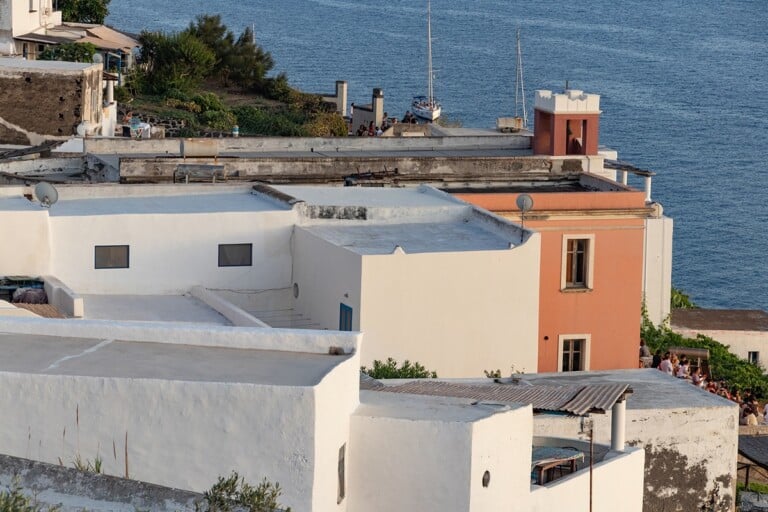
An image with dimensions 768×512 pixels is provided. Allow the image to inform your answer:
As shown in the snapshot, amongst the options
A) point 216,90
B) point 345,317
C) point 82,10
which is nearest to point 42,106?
point 345,317

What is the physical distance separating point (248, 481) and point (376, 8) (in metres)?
120

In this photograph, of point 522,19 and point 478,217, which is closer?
point 478,217

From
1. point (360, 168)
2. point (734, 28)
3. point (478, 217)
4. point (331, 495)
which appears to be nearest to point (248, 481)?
point (331, 495)

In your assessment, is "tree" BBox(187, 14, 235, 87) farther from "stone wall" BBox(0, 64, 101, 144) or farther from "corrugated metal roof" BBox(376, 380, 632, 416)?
"corrugated metal roof" BBox(376, 380, 632, 416)

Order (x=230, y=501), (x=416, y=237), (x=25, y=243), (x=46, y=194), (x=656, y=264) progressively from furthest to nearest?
1. (x=656, y=264)
2. (x=416, y=237)
3. (x=46, y=194)
4. (x=25, y=243)
5. (x=230, y=501)

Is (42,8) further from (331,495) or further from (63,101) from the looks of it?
(331,495)

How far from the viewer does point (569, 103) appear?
28.8 metres

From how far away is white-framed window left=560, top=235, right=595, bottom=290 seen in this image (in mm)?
23859

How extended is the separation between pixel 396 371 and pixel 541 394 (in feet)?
16.8

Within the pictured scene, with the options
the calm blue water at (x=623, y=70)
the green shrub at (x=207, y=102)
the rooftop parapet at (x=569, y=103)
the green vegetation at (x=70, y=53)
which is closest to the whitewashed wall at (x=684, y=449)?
the rooftop parapet at (x=569, y=103)

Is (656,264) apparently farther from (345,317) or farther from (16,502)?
(16,502)

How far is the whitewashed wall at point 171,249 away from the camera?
20125mm

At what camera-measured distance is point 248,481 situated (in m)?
10.4

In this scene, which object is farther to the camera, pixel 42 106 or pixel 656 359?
pixel 42 106
